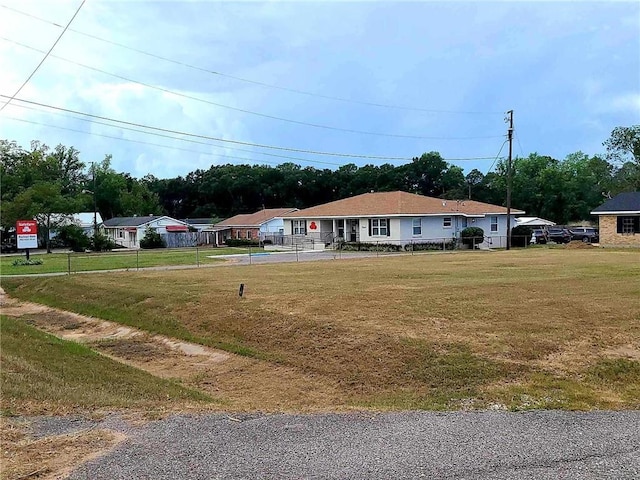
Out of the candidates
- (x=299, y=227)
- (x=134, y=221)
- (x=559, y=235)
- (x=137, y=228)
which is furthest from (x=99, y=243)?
(x=559, y=235)

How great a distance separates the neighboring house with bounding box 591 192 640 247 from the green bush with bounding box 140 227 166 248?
4326 centimetres

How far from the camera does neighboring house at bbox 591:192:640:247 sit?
44741 millimetres

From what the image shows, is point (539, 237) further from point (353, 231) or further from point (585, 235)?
point (353, 231)

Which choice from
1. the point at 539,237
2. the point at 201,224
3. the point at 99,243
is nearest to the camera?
the point at 539,237

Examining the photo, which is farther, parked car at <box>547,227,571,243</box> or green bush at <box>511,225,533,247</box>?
parked car at <box>547,227,571,243</box>

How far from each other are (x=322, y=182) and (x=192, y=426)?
308 feet

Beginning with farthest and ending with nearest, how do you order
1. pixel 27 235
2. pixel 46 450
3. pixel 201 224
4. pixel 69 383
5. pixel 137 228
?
pixel 201 224 < pixel 137 228 < pixel 27 235 < pixel 69 383 < pixel 46 450

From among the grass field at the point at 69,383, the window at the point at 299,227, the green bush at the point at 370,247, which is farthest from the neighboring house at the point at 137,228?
the grass field at the point at 69,383

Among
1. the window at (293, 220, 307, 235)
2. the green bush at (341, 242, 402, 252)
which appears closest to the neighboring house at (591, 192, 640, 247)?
the green bush at (341, 242, 402, 252)

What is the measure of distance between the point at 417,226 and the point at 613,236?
14729mm

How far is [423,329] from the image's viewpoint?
41.7ft

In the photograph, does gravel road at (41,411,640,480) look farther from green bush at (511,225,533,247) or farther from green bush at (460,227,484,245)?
green bush at (511,225,533,247)

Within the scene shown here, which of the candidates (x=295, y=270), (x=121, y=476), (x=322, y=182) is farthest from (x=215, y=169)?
(x=121, y=476)

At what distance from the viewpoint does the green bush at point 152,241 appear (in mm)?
65312
